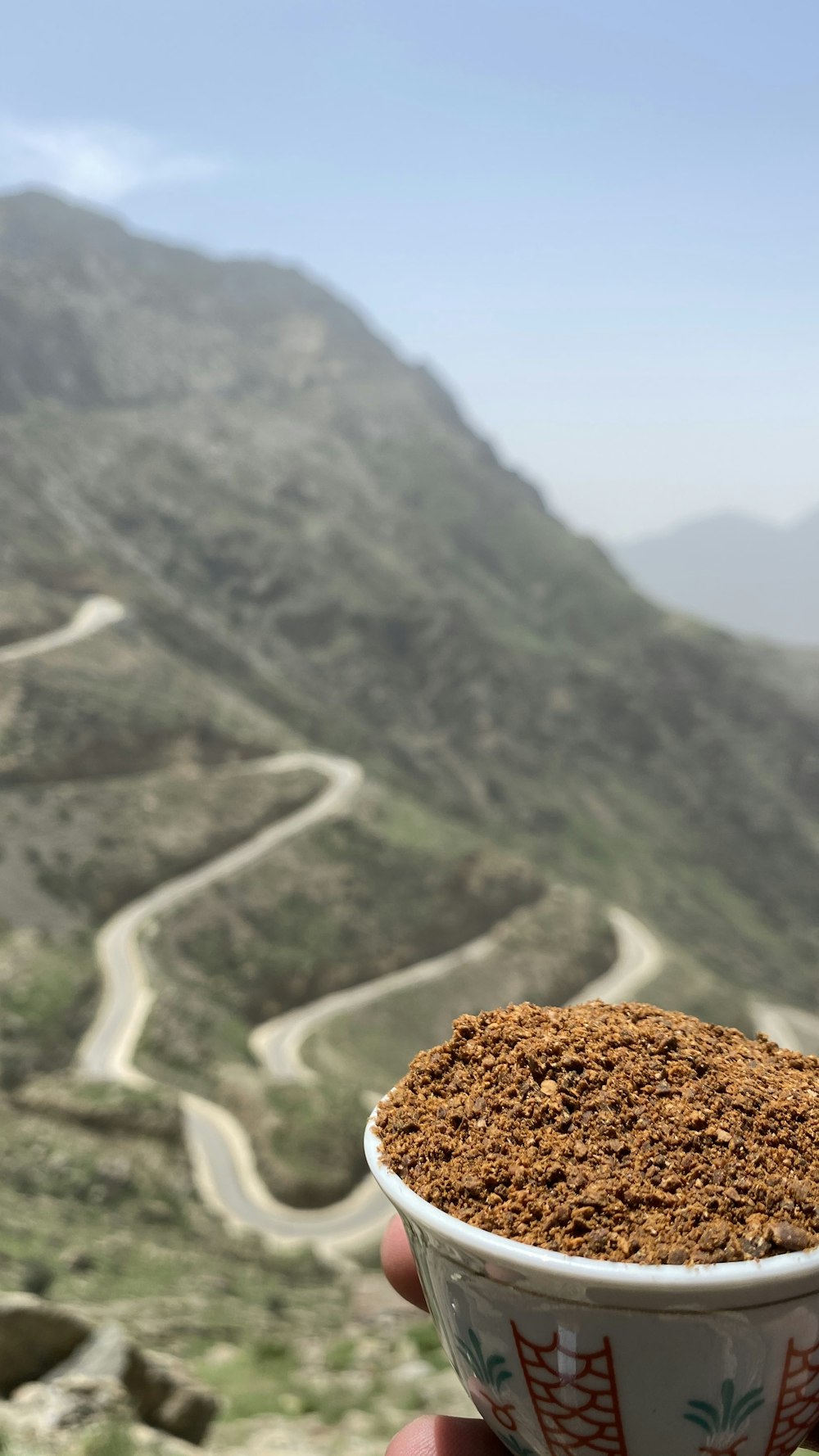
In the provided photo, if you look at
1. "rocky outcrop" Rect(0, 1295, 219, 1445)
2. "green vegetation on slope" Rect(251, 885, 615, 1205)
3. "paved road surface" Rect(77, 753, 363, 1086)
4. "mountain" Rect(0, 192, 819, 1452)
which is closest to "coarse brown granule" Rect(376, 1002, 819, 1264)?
"rocky outcrop" Rect(0, 1295, 219, 1445)

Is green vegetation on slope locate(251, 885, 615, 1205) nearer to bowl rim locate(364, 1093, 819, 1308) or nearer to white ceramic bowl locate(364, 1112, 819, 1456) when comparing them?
white ceramic bowl locate(364, 1112, 819, 1456)

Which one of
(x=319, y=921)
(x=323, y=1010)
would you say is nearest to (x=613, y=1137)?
(x=323, y=1010)

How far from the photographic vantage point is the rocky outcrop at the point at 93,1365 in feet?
34.6

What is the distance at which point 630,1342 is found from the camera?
243cm

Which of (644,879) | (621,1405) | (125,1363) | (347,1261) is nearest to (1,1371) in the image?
(125,1363)

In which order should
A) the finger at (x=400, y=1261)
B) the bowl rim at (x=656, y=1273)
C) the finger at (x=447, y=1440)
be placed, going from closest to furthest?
the bowl rim at (x=656, y=1273), the finger at (x=447, y=1440), the finger at (x=400, y=1261)

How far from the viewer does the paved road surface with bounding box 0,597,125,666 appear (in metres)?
63.4

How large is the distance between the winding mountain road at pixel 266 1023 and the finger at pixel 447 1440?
31071 millimetres

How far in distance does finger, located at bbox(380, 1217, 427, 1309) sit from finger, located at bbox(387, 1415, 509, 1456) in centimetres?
37

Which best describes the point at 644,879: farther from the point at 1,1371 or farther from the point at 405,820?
the point at 1,1371

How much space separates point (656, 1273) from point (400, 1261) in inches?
63.5

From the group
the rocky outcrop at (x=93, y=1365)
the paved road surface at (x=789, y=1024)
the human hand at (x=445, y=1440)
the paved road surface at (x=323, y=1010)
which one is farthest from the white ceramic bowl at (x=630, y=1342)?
the paved road surface at (x=789, y=1024)

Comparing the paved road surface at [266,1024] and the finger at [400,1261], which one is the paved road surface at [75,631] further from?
the finger at [400,1261]

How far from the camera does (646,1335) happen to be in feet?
7.91
